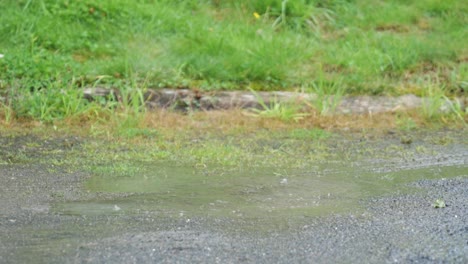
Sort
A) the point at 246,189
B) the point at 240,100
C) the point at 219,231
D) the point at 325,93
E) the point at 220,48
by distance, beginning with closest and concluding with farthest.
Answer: the point at 219,231, the point at 246,189, the point at 240,100, the point at 325,93, the point at 220,48

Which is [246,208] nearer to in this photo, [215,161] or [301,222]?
[301,222]

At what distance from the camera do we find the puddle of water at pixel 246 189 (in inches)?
179

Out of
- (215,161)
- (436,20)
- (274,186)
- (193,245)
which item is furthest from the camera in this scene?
(436,20)

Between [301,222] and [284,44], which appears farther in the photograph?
[284,44]

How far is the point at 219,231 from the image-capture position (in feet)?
13.1

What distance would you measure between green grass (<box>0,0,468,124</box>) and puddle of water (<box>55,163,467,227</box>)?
2578mm

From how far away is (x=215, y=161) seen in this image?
6355 millimetres

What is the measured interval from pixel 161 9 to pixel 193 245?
7350 millimetres

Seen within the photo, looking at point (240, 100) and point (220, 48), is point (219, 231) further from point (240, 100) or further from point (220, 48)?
point (220, 48)

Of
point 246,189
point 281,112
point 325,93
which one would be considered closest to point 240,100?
point 281,112

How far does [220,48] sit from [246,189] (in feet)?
15.2

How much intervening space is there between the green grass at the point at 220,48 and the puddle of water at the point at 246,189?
8.46 ft

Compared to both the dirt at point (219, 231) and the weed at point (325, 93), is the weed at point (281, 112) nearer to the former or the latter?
the weed at point (325, 93)

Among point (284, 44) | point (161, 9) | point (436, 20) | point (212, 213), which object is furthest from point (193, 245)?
point (436, 20)
